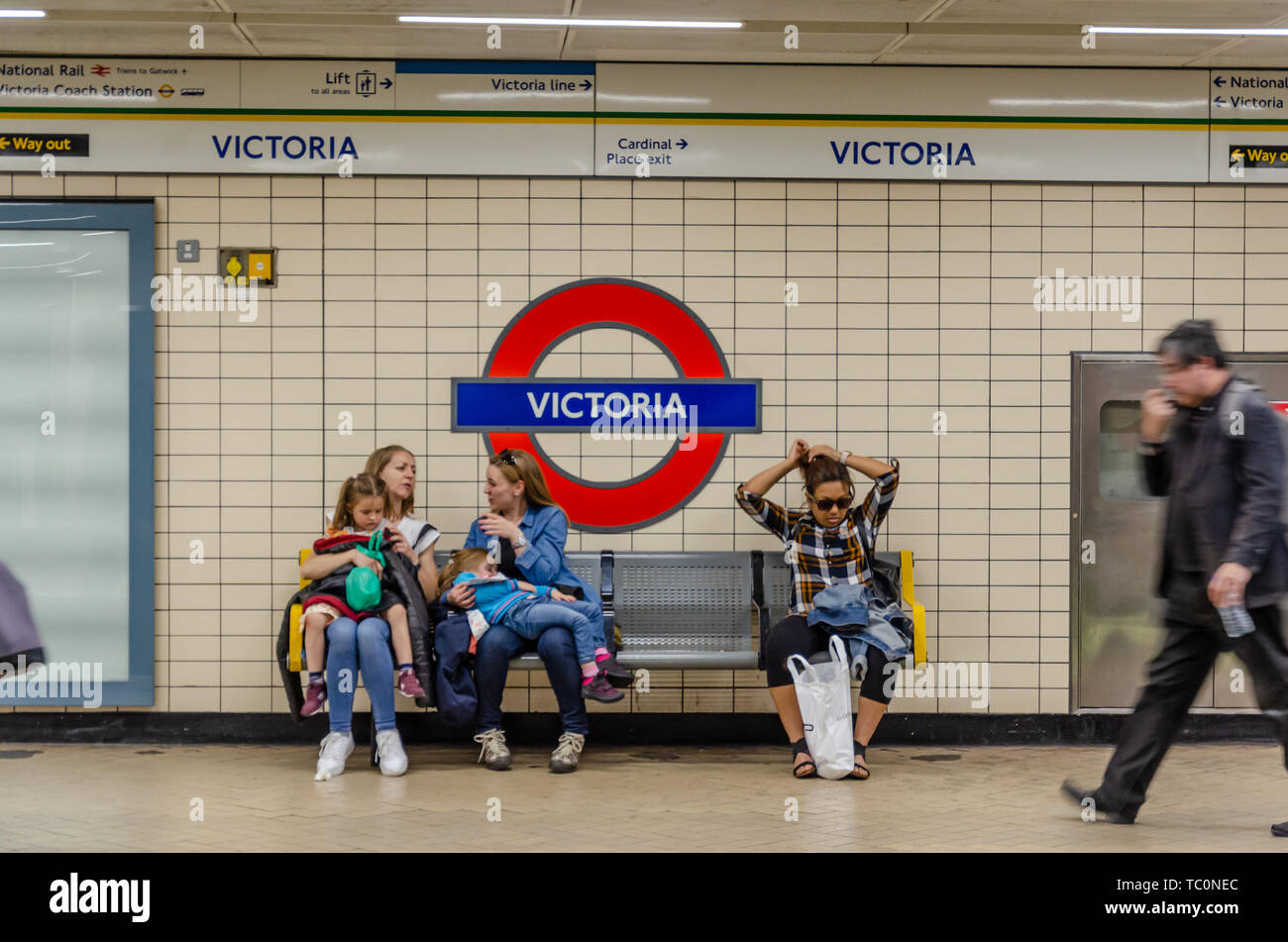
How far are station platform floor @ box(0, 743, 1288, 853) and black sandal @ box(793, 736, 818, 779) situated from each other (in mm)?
57

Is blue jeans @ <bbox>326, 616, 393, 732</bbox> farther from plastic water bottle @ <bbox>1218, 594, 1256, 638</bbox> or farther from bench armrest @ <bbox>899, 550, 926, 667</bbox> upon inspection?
plastic water bottle @ <bbox>1218, 594, 1256, 638</bbox>

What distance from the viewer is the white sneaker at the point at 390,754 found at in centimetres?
551

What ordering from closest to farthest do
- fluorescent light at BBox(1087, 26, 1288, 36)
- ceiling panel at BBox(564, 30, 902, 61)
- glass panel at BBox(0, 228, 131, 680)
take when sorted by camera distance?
fluorescent light at BBox(1087, 26, 1288, 36), ceiling panel at BBox(564, 30, 902, 61), glass panel at BBox(0, 228, 131, 680)

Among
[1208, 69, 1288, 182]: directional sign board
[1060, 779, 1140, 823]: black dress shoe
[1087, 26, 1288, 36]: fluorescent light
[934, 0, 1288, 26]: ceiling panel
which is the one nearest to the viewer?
[1060, 779, 1140, 823]: black dress shoe

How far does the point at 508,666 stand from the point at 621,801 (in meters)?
0.95

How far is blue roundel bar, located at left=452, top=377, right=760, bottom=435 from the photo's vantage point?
20.9 feet

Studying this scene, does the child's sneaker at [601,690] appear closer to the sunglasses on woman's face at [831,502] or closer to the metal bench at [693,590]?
the metal bench at [693,590]

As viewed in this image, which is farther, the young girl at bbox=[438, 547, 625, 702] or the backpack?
the young girl at bbox=[438, 547, 625, 702]

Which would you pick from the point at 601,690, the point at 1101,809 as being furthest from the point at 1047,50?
the point at 601,690

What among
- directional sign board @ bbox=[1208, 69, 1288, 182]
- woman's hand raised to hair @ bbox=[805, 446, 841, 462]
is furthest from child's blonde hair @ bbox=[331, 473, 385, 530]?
directional sign board @ bbox=[1208, 69, 1288, 182]

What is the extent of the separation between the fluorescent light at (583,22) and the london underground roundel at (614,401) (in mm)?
1213

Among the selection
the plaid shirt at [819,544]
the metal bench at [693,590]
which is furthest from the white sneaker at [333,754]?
the plaid shirt at [819,544]

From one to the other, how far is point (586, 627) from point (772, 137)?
2493mm

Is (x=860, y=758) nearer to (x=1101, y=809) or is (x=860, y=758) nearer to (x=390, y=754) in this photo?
(x=1101, y=809)
